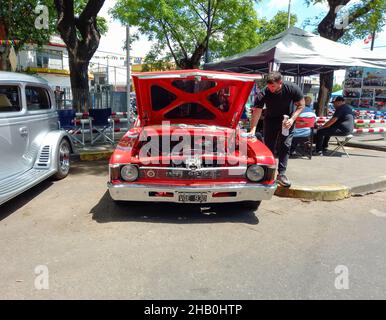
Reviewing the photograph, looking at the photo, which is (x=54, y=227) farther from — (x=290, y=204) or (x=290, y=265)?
(x=290, y=204)

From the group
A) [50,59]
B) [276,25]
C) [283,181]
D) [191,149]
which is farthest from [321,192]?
[50,59]

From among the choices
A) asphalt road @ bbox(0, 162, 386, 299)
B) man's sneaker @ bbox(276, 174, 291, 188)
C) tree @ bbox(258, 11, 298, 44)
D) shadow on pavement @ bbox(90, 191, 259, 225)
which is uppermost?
tree @ bbox(258, 11, 298, 44)

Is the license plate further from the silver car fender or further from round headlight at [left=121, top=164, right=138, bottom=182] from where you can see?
the silver car fender

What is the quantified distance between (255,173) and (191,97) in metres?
1.58

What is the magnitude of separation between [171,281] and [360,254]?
6.52 ft

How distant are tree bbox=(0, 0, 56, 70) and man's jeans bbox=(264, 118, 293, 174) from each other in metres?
12.7

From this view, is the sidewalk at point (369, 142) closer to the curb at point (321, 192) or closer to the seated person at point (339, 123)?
the seated person at point (339, 123)

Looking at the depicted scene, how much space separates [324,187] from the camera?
17.5 feet

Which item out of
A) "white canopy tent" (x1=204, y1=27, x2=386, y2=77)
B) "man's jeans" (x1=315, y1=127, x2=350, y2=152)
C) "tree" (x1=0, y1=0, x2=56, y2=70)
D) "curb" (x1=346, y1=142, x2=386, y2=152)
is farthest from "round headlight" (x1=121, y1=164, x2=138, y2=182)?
"tree" (x1=0, y1=0, x2=56, y2=70)

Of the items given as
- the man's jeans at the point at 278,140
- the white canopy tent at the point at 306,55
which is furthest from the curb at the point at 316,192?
the white canopy tent at the point at 306,55

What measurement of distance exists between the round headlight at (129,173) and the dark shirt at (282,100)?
241cm

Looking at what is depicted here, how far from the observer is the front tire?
5.87 m

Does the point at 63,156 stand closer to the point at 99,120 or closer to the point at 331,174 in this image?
the point at 99,120
